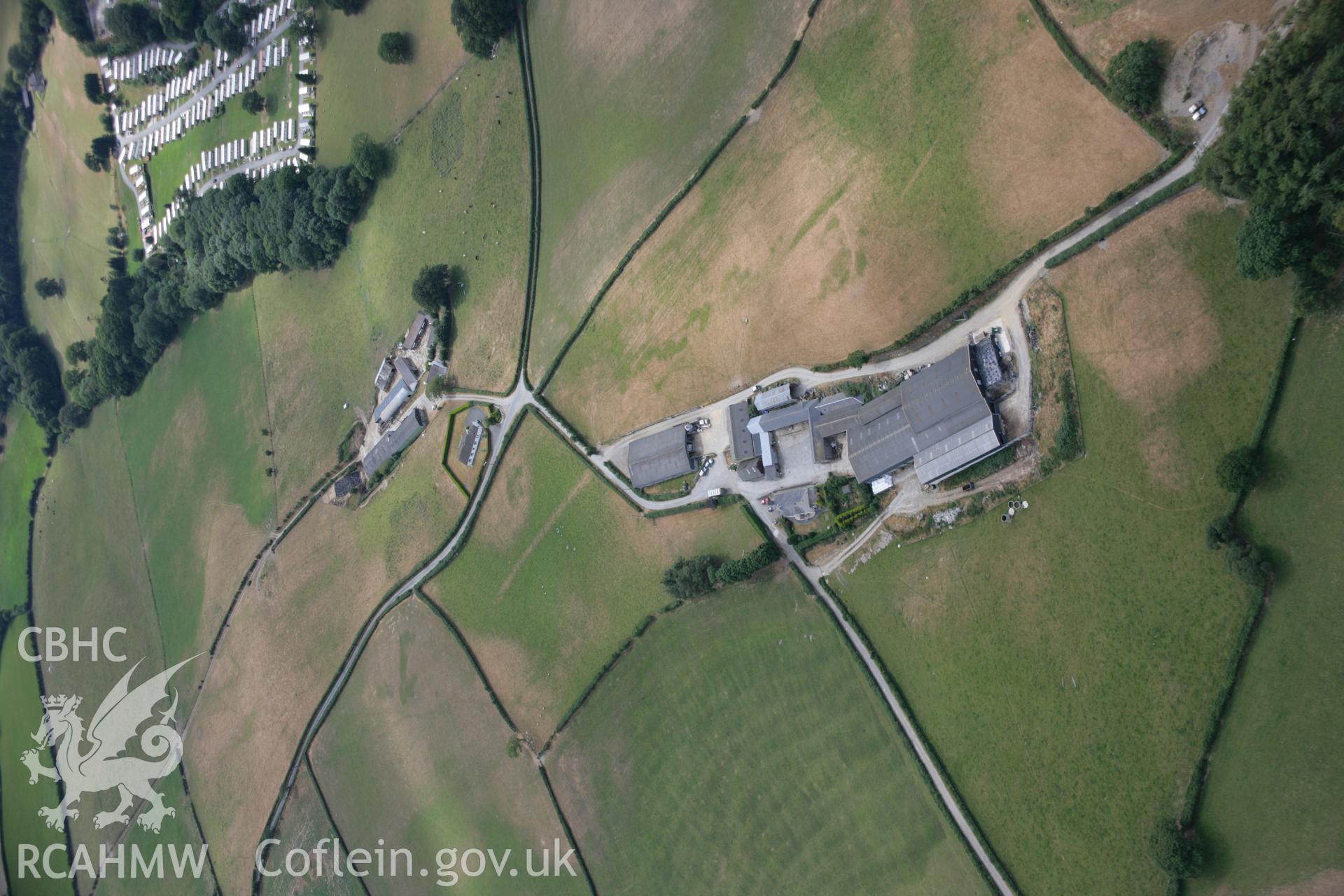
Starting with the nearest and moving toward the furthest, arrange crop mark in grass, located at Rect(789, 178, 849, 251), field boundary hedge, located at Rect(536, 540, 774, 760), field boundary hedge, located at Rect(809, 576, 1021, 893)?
field boundary hedge, located at Rect(809, 576, 1021, 893) → crop mark in grass, located at Rect(789, 178, 849, 251) → field boundary hedge, located at Rect(536, 540, 774, 760)

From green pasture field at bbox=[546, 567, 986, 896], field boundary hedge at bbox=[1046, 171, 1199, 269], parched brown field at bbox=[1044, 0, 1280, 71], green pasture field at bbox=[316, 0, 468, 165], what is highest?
green pasture field at bbox=[316, 0, 468, 165]

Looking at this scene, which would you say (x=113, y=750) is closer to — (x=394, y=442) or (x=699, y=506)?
(x=394, y=442)

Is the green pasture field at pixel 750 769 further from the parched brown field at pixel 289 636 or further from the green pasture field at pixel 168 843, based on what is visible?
the green pasture field at pixel 168 843

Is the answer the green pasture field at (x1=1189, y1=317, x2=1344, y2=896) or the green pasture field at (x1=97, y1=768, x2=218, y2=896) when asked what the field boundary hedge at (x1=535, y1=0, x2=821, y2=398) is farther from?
the green pasture field at (x1=97, y1=768, x2=218, y2=896)

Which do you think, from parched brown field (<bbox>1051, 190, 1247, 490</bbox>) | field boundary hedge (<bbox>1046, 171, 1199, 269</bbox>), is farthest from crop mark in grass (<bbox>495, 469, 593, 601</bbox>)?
parched brown field (<bbox>1051, 190, 1247, 490</bbox>)

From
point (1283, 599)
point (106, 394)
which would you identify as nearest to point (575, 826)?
point (1283, 599)
